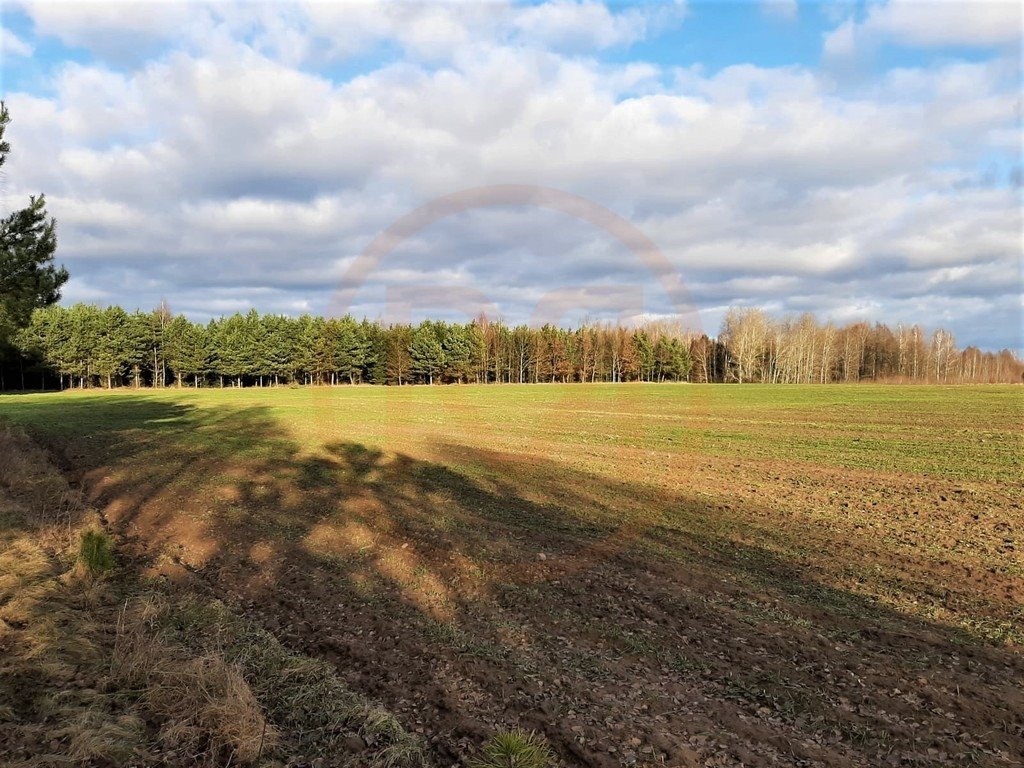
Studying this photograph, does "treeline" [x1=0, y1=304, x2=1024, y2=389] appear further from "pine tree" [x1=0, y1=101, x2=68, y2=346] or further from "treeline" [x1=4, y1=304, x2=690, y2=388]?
"pine tree" [x1=0, y1=101, x2=68, y2=346]

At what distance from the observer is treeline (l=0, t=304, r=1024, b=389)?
288ft

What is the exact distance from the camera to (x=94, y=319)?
8844 centimetres

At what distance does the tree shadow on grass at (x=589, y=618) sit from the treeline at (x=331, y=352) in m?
69.8

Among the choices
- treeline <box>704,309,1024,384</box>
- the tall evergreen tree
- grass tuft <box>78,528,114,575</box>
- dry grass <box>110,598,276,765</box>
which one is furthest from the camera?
treeline <box>704,309,1024,384</box>

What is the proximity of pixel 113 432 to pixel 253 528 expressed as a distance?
64.7ft

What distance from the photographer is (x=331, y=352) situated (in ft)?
325

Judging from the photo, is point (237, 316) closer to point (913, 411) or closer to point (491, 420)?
point (491, 420)

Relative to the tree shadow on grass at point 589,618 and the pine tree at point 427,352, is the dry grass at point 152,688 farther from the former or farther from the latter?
the pine tree at point 427,352

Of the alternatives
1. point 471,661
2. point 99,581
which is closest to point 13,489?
point 99,581

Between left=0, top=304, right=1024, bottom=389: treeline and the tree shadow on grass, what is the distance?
2747 inches

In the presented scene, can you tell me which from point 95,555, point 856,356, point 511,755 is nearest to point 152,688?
point 511,755

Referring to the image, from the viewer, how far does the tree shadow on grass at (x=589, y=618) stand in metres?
5.69

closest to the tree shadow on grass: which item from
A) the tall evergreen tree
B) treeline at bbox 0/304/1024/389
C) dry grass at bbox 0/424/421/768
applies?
dry grass at bbox 0/424/421/768

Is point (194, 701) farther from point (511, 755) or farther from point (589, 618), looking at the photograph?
point (589, 618)
